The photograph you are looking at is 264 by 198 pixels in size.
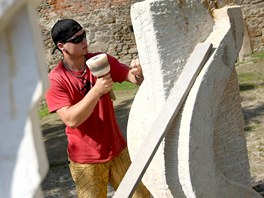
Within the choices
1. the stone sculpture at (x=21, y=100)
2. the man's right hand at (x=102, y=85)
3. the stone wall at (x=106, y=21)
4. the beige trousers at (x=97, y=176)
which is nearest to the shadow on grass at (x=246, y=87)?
the stone wall at (x=106, y=21)

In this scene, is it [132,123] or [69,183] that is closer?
[132,123]

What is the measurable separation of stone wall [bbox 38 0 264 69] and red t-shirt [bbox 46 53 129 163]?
789 cm

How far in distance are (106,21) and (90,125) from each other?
826 centimetres

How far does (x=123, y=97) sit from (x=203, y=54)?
6.93 metres

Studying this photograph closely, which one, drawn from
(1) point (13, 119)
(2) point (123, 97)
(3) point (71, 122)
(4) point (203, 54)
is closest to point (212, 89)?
(4) point (203, 54)

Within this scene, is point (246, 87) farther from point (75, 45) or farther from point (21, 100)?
point (21, 100)

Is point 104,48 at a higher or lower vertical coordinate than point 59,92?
lower

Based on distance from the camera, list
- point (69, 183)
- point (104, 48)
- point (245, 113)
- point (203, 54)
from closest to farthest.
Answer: point (203, 54) → point (69, 183) → point (245, 113) → point (104, 48)

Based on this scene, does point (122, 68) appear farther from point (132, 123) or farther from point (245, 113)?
point (245, 113)

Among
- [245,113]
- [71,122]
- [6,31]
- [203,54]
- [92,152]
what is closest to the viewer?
[6,31]

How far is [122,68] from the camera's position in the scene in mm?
3531

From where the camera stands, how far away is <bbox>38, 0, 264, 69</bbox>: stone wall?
36.8 feet

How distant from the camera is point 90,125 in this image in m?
3.44

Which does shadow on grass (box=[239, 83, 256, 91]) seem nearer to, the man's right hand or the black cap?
the black cap
